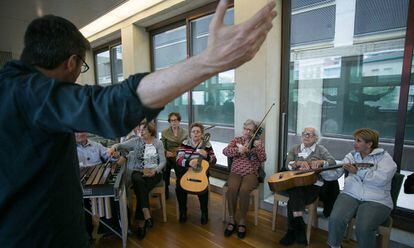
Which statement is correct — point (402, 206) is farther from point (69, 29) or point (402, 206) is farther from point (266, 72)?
point (69, 29)

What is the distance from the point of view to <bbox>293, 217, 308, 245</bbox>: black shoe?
7.61ft

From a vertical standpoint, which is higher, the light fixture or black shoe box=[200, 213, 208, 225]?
the light fixture

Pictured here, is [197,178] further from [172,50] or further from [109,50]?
[109,50]

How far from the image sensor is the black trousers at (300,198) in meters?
2.34

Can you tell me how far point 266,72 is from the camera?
2803mm

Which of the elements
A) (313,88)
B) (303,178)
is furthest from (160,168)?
(313,88)

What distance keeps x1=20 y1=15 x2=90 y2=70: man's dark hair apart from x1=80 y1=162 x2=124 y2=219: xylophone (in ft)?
5.18

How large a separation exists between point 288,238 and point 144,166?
1.68 m

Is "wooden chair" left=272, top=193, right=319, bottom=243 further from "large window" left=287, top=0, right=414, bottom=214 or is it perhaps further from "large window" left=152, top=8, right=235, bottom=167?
"large window" left=152, top=8, right=235, bottom=167

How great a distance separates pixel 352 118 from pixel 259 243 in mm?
1557

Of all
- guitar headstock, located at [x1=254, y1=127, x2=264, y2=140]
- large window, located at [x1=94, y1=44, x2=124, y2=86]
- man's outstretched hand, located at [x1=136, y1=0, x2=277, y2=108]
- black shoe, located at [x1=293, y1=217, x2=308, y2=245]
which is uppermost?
large window, located at [x1=94, y1=44, x2=124, y2=86]

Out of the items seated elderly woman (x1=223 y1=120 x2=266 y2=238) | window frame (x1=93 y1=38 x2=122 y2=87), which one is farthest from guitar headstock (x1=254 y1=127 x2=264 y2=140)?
window frame (x1=93 y1=38 x2=122 y2=87)

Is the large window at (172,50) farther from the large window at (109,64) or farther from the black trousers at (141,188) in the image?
the black trousers at (141,188)

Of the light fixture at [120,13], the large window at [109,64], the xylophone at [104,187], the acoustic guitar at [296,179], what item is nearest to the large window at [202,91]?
the light fixture at [120,13]
